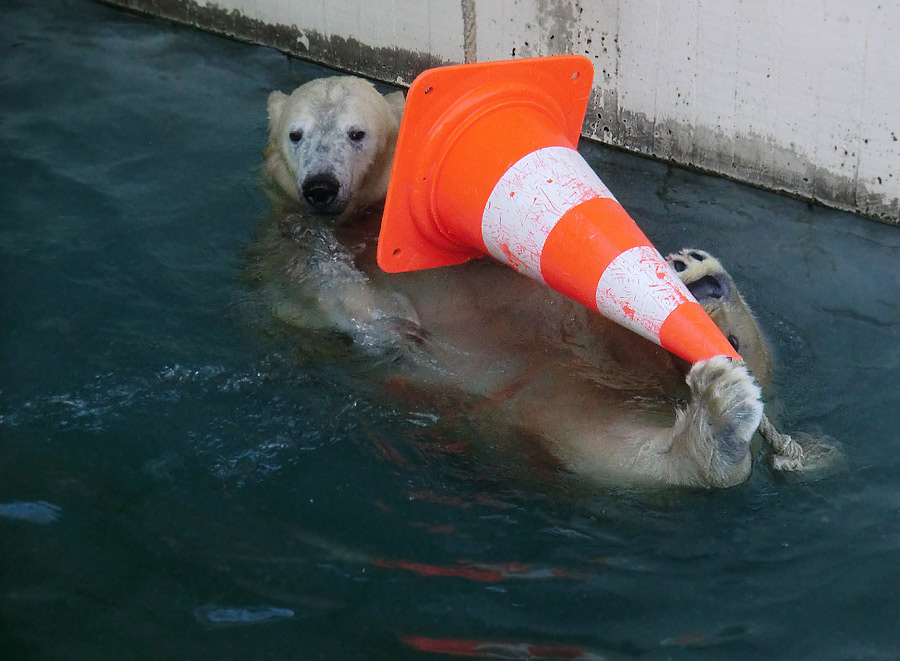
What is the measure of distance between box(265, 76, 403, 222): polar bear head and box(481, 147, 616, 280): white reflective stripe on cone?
0.86m

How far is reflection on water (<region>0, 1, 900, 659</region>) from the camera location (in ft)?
8.27

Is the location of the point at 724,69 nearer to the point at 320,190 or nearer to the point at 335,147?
the point at 335,147

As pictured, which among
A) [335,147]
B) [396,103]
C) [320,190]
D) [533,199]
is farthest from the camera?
[396,103]

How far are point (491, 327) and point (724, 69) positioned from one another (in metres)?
1.89

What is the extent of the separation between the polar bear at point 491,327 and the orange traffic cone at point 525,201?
0.22m

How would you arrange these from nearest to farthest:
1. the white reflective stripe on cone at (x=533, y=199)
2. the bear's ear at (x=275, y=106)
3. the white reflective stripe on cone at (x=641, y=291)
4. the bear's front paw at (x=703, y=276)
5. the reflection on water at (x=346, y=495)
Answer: the reflection on water at (x=346, y=495) → the white reflective stripe on cone at (x=641, y=291) → the white reflective stripe on cone at (x=533, y=199) → the bear's front paw at (x=703, y=276) → the bear's ear at (x=275, y=106)

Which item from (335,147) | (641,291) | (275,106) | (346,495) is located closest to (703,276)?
(641,291)

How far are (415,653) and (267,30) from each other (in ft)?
14.8

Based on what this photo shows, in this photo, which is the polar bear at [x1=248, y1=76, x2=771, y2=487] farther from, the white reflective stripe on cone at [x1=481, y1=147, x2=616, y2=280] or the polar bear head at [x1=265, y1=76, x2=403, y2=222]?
the white reflective stripe on cone at [x1=481, y1=147, x2=616, y2=280]

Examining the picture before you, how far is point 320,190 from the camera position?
3.60 metres

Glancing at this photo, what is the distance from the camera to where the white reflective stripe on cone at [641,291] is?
2.62 metres

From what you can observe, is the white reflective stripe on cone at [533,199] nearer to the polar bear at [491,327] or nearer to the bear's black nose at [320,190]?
the polar bear at [491,327]

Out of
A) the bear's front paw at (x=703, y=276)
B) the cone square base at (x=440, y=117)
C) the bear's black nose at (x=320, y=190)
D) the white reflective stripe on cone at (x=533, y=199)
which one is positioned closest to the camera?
the white reflective stripe on cone at (x=533, y=199)

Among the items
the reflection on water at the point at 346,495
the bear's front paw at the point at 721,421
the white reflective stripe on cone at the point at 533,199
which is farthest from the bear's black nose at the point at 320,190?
the bear's front paw at the point at 721,421
